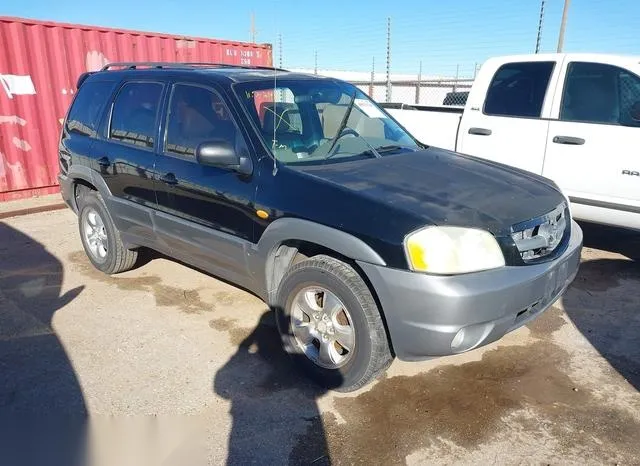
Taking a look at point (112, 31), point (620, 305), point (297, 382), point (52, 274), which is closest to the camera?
point (297, 382)

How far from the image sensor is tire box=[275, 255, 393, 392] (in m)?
2.81

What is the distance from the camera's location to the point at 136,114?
13.9ft

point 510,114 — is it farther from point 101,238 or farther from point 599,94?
point 101,238

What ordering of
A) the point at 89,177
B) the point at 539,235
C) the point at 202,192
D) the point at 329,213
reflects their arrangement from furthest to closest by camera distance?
the point at 89,177 < the point at 202,192 < the point at 539,235 < the point at 329,213

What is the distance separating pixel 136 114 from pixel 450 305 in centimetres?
308

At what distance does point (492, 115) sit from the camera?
5.68 metres

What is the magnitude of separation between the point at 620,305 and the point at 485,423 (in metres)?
2.23

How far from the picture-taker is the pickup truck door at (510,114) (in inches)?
209

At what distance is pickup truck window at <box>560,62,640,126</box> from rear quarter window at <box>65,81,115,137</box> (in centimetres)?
443

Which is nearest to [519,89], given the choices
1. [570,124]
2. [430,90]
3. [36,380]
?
[570,124]

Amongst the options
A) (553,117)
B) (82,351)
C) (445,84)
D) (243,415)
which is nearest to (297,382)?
(243,415)

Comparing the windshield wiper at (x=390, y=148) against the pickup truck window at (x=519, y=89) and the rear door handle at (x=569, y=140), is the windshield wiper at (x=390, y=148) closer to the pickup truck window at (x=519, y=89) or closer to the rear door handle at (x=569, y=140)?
the rear door handle at (x=569, y=140)

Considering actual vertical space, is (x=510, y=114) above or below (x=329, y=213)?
above

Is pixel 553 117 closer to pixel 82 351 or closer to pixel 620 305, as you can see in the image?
pixel 620 305
